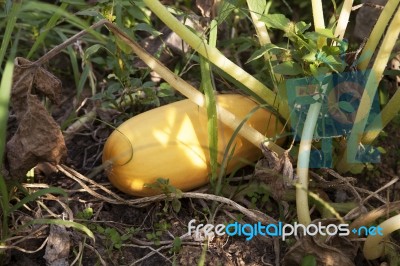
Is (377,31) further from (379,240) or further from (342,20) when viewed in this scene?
(379,240)

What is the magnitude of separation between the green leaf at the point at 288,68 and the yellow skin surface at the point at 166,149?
0.21 m

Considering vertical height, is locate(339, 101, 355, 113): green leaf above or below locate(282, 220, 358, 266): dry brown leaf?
above

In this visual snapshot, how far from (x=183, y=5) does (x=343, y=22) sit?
2.81 ft

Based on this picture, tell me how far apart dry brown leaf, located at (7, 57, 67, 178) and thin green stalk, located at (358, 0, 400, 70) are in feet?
2.57

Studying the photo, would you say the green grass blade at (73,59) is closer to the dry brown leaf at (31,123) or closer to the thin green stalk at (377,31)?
the dry brown leaf at (31,123)

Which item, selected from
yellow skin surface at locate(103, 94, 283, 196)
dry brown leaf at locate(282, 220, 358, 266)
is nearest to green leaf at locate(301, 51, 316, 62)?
yellow skin surface at locate(103, 94, 283, 196)

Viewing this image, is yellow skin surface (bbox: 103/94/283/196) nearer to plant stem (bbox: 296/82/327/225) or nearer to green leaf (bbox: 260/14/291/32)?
plant stem (bbox: 296/82/327/225)

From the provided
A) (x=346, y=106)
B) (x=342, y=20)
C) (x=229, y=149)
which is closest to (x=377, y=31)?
(x=342, y=20)

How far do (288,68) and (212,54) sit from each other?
0.19 metres

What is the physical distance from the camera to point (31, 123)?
1499 mm

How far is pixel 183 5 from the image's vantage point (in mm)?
2324

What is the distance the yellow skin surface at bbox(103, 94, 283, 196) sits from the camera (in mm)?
1641

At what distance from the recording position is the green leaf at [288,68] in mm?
1530
